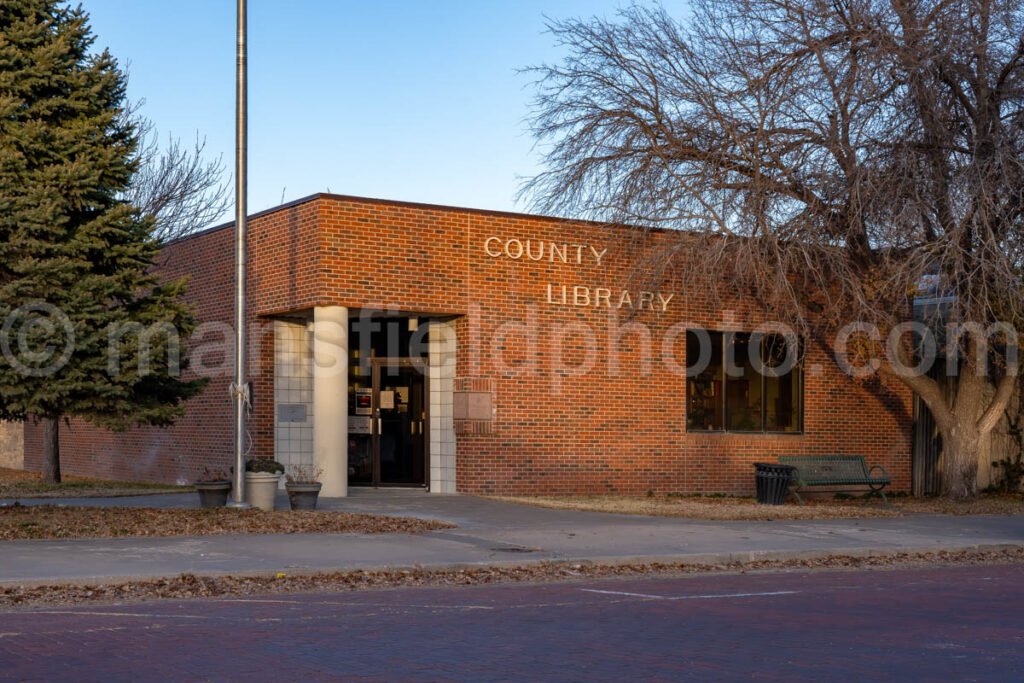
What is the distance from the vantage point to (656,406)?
80.7 ft

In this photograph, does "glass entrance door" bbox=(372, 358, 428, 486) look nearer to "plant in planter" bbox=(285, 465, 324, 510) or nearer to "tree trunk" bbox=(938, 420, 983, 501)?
"plant in planter" bbox=(285, 465, 324, 510)

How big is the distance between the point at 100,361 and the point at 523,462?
8.80 metres

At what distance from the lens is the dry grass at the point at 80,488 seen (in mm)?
22984

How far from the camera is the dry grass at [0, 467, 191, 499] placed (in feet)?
75.4

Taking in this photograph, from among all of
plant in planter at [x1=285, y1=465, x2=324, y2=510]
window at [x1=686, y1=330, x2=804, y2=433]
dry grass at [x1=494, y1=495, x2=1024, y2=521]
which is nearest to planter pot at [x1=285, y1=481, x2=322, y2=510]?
plant in planter at [x1=285, y1=465, x2=324, y2=510]

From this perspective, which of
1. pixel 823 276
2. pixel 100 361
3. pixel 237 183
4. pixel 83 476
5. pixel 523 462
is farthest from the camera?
pixel 83 476

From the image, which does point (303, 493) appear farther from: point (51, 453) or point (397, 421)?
point (51, 453)

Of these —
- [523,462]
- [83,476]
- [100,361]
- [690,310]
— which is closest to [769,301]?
[690,310]

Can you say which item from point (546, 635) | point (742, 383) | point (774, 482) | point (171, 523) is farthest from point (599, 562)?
point (742, 383)

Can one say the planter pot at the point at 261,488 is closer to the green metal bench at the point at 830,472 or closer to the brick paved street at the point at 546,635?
the brick paved street at the point at 546,635

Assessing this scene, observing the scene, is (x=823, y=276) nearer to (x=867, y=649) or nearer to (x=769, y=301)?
(x=769, y=301)

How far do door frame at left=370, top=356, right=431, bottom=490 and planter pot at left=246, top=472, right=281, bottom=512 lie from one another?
5603 millimetres

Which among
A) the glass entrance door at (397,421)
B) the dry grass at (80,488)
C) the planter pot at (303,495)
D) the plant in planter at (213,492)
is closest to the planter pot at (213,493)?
the plant in planter at (213,492)

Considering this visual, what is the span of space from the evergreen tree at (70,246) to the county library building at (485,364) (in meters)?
4.73
